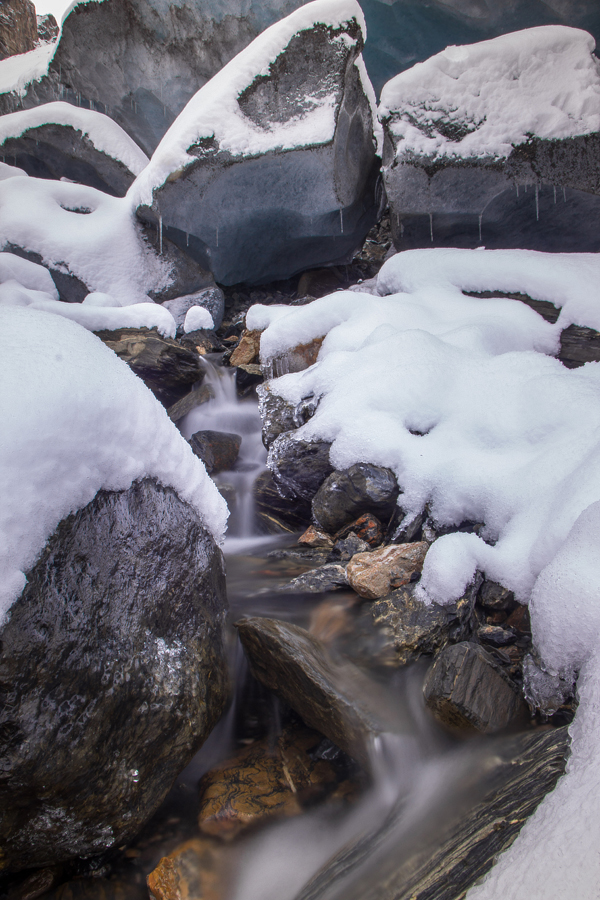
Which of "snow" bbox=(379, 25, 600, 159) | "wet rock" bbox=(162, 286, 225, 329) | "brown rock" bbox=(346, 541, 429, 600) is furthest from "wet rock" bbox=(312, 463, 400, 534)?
"wet rock" bbox=(162, 286, 225, 329)

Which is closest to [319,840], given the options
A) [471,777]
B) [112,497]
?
[471,777]

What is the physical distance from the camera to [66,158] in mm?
7625

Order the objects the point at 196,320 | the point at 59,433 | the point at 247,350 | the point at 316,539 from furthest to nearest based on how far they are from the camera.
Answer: the point at 196,320, the point at 247,350, the point at 316,539, the point at 59,433

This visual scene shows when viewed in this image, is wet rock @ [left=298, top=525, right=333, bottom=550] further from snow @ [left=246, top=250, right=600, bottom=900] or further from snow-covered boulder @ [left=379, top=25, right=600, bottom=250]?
snow-covered boulder @ [left=379, top=25, right=600, bottom=250]

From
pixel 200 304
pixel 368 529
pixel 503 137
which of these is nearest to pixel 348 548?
pixel 368 529

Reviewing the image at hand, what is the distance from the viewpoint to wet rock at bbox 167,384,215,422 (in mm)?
4570

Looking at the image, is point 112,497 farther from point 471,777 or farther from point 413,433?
point 413,433

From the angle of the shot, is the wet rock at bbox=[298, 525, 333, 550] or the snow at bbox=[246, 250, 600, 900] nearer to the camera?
the snow at bbox=[246, 250, 600, 900]

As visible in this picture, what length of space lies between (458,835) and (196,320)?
227 inches

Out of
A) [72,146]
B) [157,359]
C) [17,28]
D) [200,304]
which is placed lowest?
[157,359]

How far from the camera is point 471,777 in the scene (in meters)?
1.31

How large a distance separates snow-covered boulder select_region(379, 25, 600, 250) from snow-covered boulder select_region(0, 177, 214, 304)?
3.16 metres

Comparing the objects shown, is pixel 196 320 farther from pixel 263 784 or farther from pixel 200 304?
pixel 263 784

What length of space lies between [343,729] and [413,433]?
1.75 meters
